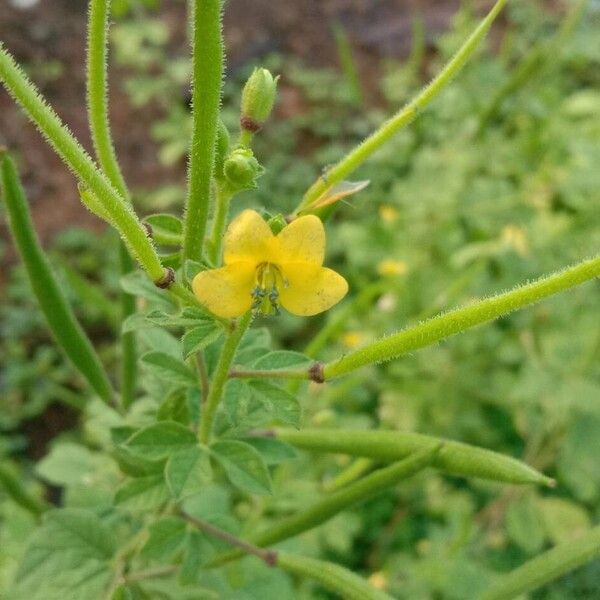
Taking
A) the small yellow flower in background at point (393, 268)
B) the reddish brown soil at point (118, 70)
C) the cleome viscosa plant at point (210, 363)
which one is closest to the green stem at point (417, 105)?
the cleome viscosa plant at point (210, 363)

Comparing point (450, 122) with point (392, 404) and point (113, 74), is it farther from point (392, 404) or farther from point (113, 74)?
point (113, 74)

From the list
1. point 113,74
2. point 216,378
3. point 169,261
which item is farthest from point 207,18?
point 113,74

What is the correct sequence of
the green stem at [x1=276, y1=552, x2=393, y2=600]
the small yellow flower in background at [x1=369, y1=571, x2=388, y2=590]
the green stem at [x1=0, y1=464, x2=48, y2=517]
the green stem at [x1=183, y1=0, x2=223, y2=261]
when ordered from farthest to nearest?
the small yellow flower in background at [x1=369, y1=571, x2=388, y2=590] → the green stem at [x1=0, y1=464, x2=48, y2=517] → the green stem at [x1=276, y1=552, x2=393, y2=600] → the green stem at [x1=183, y1=0, x2=223, y2=261]

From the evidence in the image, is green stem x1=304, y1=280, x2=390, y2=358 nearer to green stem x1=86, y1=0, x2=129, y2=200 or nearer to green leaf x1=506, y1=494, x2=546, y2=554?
green stem x1=86, y1=0, x2=129, y2=200

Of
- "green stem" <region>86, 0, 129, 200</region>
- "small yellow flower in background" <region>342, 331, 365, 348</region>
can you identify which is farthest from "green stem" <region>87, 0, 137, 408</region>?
"small yellow flower in background" <region>342, 331, 365, 348</region>

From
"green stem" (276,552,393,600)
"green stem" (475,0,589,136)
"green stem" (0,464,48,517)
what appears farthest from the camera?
"green stem" (475,0,589,136)

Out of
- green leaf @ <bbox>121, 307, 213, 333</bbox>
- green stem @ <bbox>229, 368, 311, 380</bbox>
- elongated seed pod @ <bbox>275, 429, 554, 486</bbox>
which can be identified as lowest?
elongated seed pod @ <bbox>275, 429, 554, 486</bbox>

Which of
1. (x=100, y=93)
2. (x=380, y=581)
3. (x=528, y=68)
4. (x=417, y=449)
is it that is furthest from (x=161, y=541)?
(x=528, y=68)

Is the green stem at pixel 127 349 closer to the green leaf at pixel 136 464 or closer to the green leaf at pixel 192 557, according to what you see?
the green leaf at pixel 136 464
